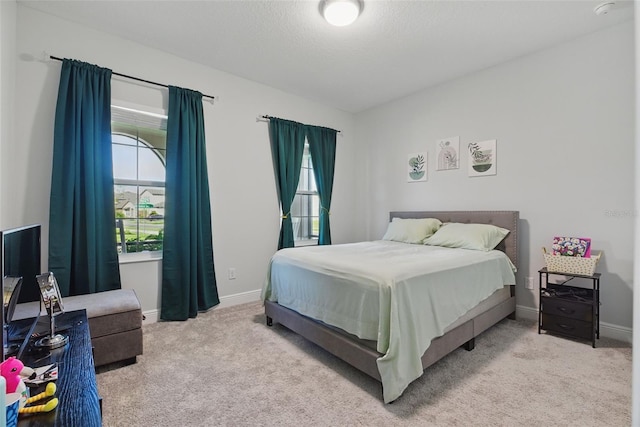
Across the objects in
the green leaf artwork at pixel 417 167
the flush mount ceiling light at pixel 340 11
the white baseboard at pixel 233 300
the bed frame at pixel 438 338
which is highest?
the flush mount ceiling light at pixel 340 11

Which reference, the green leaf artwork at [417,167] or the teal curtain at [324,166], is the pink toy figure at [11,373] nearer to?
the teal curtain at [324,166]

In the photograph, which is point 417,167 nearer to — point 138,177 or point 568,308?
point 568,308

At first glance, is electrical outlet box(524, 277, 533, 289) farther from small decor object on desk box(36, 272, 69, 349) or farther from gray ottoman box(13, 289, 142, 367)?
small decor object on desk box(36, 272, 69, 349)

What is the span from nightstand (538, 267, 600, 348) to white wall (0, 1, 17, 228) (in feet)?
13.7

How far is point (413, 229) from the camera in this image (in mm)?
3494

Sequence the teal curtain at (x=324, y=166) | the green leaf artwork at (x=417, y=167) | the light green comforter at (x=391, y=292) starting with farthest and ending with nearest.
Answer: the teal curtain at (x=324, y=166), the green leaf artwork at (x=417, y=167), the light green comforter at (x=391, y=292)

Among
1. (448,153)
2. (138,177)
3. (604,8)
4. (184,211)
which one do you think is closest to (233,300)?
(184,211)

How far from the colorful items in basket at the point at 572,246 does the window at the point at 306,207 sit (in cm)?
280

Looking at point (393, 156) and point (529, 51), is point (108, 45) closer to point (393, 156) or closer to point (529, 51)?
point (393, 156)

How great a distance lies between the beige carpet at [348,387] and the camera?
1.57m

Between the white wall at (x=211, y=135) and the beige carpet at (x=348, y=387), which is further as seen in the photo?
the white wall at (x=211, y=135)

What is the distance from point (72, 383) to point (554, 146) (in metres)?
3.81

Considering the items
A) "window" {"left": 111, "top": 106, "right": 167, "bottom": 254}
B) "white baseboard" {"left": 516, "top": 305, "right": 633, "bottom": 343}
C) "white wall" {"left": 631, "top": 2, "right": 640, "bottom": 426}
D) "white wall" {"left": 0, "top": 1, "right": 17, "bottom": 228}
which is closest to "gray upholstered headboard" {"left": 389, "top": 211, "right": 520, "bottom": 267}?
"white baseboard" {"left": 516, "top": 305, "right": 633, "bottom": 343}

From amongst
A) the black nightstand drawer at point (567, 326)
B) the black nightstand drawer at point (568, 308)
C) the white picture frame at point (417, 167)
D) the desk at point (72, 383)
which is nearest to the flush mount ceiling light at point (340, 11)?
the white picture frame at point (417, 167)
